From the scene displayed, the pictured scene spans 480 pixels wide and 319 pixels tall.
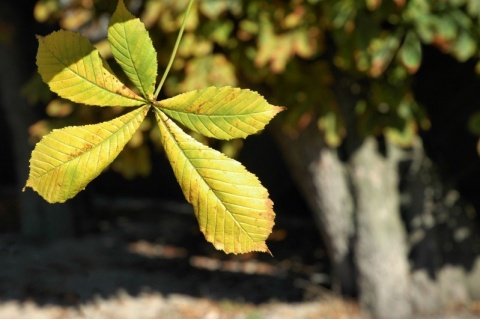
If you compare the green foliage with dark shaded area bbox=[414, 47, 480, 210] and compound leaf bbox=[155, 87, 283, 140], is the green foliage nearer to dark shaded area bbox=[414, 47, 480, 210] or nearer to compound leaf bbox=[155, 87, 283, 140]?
compound leaf bbox=[155, 87, 283, 140]

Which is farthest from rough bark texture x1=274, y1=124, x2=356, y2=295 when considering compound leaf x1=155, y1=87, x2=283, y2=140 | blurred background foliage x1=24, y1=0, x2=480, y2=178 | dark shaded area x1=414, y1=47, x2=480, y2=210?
compound leaf x1=155, y1=87, x2=283, y2=140

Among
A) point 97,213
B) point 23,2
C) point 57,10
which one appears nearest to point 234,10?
point 57,10

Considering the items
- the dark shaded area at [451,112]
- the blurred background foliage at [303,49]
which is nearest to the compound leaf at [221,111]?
the blurred background foliage at [303,49]

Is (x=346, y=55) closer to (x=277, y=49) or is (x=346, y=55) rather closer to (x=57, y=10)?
(x=277, y=49)

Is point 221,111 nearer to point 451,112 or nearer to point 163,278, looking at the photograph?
point 451,112

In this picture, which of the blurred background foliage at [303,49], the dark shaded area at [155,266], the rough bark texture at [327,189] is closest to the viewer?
the blurred background foliage at [303,49]

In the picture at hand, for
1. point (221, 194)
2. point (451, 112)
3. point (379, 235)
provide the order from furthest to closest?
point (451, 112) → point (379, 235) → point (221, 194)

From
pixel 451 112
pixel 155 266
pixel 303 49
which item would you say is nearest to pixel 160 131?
pixel 303 49

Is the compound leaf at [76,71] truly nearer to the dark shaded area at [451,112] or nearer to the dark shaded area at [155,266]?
the dark shaded area at [451,112]
